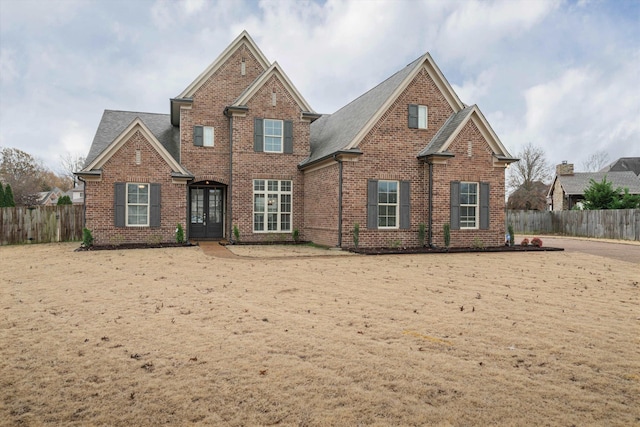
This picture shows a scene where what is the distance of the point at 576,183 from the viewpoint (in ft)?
139

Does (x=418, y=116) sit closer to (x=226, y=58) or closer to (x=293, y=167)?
(x=293, y=167)

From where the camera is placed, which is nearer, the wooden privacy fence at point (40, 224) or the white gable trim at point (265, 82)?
the white gable trim at point (265, 82)

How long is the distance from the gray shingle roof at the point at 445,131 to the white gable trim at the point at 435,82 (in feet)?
1.84

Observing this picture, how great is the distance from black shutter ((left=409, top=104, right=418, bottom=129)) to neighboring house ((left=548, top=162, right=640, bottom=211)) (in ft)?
102

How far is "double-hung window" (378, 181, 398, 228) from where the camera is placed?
1628 centimetres

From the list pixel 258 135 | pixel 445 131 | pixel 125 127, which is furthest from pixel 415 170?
pixel 125 127

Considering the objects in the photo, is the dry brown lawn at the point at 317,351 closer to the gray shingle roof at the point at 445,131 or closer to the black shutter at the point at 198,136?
the gray shingle roof at the point at 445,131

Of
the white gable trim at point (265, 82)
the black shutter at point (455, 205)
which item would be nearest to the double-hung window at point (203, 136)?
the white gable trim at point (265, 82)

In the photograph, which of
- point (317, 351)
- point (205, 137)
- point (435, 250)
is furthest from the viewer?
point (205, 137)

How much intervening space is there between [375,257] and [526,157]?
47400mm

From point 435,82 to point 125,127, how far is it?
14.0 metres

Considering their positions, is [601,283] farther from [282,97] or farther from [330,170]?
[282,97]

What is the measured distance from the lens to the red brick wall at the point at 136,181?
16781mm

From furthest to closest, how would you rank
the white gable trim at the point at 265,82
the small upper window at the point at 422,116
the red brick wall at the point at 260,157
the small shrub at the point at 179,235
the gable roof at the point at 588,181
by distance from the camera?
1. the gable roof at the point at 588,181
2. the red brick wall at the point at 260,157
3. the white gable trim at the point at 265,82
4. the small shrub at the point at 179,235
5. the small upper window at the point at 422,116
